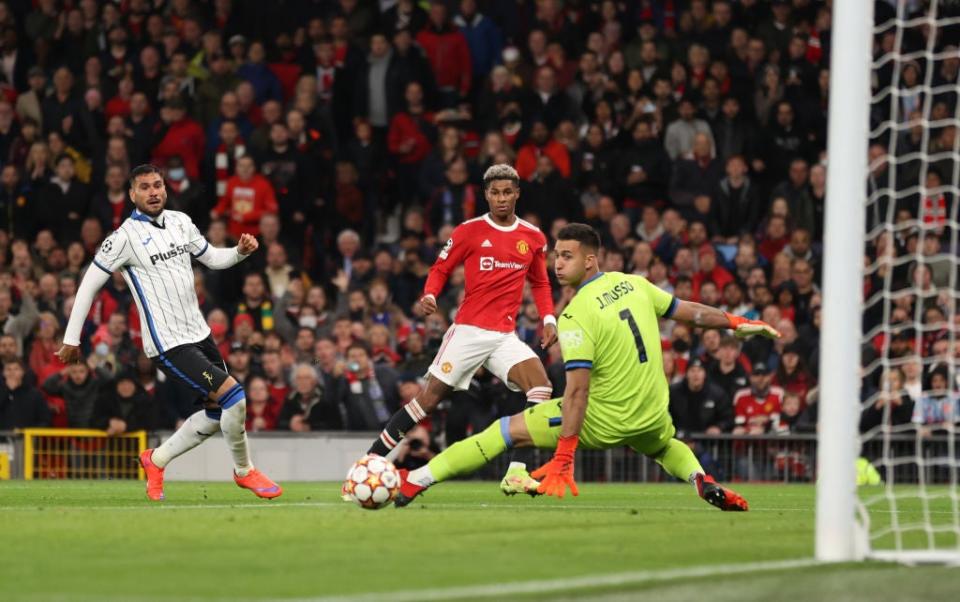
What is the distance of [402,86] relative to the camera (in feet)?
72.4

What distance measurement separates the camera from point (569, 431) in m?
10.4

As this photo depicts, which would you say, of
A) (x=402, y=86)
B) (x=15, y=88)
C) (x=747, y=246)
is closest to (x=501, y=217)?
(x=747, y=246)

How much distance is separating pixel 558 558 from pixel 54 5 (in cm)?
1879

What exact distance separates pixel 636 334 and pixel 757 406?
7699 mm

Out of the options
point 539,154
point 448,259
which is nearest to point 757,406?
point 539,154

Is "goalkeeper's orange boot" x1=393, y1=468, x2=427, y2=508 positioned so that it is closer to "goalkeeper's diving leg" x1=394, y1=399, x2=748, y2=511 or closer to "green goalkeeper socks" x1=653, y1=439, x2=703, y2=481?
"goalkeeper's diving leg" x1=394, y1=399, x2=748, y2=511

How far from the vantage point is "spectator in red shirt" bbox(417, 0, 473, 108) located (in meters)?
22.3

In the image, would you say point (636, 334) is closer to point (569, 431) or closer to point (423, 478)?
point (569, 431)

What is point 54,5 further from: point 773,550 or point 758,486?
point 773,550

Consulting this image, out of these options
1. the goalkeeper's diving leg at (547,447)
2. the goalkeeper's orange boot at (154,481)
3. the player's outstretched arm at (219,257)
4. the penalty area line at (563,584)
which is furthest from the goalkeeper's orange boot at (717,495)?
the goalkeeper's orange boot at (154,481)

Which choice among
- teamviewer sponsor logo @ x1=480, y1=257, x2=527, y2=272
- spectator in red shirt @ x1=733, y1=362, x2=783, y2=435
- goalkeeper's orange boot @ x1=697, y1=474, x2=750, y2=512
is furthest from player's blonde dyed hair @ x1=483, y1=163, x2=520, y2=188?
spectator in red shirt @ x1=733, y1=362, x2=783, y2=435

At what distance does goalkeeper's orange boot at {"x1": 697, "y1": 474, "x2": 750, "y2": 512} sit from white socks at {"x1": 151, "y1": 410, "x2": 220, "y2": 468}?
3.84 meters

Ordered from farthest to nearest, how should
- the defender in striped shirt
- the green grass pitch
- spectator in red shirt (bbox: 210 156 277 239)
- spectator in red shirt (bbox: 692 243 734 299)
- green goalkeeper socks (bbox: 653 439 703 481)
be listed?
spectator in red shirt (bbox: 210 156 277 239) → spectator in red shirt (bbox: 692 243 734 299) → the defender in striped shirt → green goalkeeper socks (bbox: 653 439 703 481) → the green grass pitch

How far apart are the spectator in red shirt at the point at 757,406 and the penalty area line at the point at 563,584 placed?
1063cm
